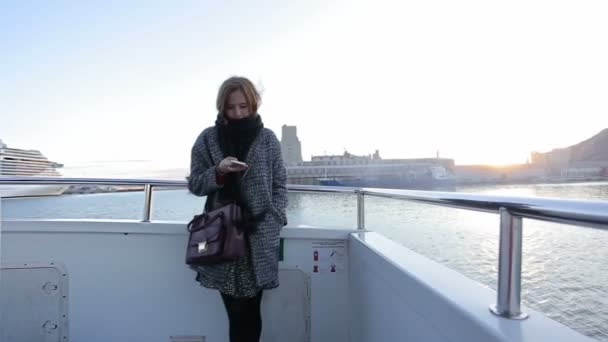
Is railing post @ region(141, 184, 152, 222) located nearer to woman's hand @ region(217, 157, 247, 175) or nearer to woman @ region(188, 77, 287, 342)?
woman @ region(188, 77, 287, 342)

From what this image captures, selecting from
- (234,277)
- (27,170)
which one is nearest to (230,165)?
(234,277)

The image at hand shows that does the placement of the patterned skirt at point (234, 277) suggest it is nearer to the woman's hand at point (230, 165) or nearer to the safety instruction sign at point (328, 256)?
the woman's hand at point (230, 165)

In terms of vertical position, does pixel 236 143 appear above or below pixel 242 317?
above

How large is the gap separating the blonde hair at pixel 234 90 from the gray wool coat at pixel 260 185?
4.5 inches

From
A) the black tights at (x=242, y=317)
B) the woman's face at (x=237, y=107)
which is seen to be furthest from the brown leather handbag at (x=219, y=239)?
the woman's face at (x=237, y=107)

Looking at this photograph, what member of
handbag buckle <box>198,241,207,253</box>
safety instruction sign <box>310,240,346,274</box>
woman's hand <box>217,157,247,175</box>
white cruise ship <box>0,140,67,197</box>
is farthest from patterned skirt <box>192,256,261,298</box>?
white cruise ship <box>0,140,67,197</box>

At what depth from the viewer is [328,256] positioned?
1.99 meters

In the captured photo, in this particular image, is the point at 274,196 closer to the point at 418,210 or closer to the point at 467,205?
the point at 467,205

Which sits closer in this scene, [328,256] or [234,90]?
[234,90]

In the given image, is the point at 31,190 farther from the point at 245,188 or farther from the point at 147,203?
the point at 245,188

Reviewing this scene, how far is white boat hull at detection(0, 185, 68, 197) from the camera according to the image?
2047mm

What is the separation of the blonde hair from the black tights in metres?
0.80

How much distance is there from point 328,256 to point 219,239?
79cm

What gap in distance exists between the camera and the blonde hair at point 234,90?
1531mm
